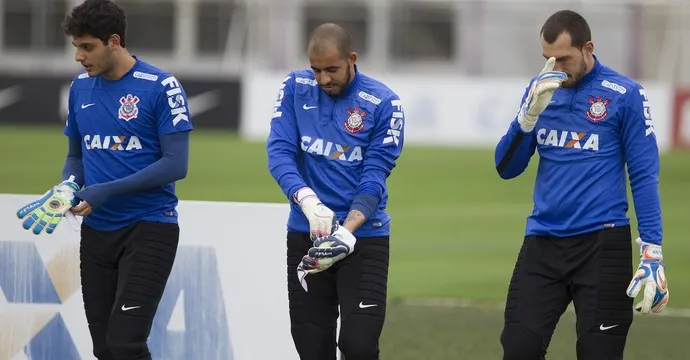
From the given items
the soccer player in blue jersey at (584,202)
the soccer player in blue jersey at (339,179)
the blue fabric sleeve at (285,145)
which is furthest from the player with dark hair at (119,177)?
the soccer player in blue jersey at (584,202)

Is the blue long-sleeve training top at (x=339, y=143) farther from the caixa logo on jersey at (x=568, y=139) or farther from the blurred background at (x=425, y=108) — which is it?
the blurred background at (x=425, y=108)

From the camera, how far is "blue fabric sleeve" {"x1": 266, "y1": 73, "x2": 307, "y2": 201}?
19.9 feet

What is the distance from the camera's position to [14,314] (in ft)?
24.0

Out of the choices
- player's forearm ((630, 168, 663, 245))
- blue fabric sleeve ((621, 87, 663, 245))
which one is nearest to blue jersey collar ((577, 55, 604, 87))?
blue fabric sleeve ((621, 87, 663, 245))

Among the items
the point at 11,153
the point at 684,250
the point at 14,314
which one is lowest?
the point at 11,153

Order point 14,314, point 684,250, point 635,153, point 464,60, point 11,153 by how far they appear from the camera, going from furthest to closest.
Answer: point 464,60 → point 11,153 → point 684,250 → point 14,314 → point 635,153

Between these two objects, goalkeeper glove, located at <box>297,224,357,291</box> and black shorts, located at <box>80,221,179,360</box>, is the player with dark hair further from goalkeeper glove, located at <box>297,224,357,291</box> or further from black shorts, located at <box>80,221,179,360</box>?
goalkeeper glove, located at <box>297,224,357,291</box>

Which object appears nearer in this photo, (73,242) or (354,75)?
(354,75)

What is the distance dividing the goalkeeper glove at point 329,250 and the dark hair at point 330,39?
0.83 metres

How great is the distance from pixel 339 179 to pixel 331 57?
615 millimetres

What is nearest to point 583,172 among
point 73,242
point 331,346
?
point 331,346

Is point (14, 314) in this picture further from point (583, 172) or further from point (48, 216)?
point (583, 172)

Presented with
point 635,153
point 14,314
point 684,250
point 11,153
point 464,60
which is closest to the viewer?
point 635,153

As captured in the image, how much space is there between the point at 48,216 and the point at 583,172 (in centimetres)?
258
